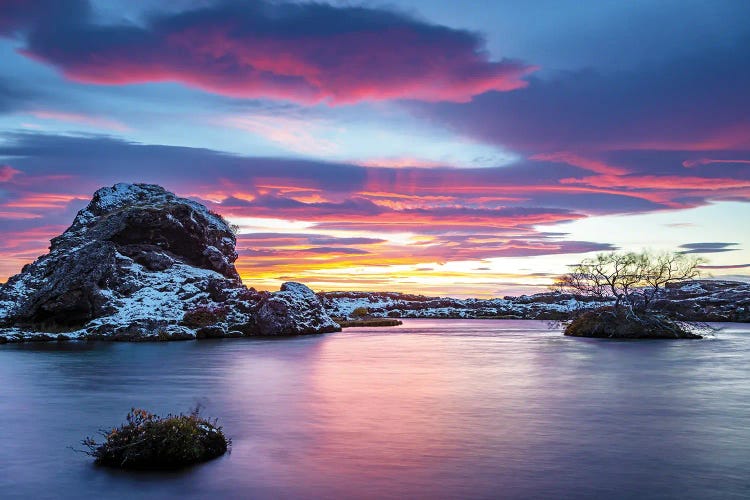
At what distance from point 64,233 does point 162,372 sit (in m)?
48.8

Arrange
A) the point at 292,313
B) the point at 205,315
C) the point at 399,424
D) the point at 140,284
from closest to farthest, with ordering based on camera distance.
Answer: the point at 399,424, the point at 140,284, the point at 205,315, the point at 292,313

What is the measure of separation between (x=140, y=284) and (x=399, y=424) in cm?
5473

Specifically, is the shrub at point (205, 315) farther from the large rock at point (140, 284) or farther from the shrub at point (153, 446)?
the shrub at point (153, 446)

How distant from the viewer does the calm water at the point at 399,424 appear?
1365 cm

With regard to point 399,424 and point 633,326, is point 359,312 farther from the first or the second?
point 399,424

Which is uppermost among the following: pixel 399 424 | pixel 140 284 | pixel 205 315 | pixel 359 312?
pixel 140 284

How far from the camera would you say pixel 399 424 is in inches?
840

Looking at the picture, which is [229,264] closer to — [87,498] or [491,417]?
[491,417]

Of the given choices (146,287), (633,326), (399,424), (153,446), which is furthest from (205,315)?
(153,446)

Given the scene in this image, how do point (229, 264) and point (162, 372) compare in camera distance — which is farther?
point (229, 264)

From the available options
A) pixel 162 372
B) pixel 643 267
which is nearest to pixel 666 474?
pixel 162 372

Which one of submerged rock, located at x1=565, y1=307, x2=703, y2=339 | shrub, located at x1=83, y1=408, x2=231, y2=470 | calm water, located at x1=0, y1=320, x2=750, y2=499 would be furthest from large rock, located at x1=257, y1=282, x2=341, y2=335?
shrub, located at x1=83, y1=408, x2=231, y2=470

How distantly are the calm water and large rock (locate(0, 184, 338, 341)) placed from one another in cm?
1893

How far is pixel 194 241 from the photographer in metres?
79.7
